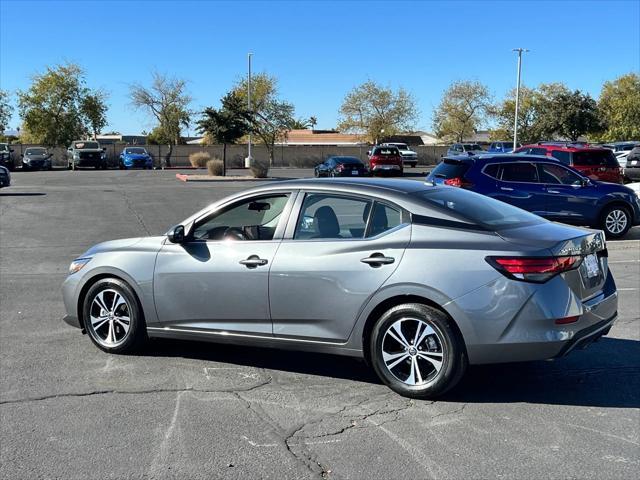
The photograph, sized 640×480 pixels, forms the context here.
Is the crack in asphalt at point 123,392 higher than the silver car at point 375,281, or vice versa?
the silver car at point 375,281

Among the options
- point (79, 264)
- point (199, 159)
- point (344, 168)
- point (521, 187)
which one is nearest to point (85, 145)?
point (199, 159)

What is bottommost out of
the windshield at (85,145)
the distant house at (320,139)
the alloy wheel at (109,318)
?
the alloy wheel at (109,318)

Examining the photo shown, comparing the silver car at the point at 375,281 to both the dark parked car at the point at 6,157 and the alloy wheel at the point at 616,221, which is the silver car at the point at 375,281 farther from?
the dark parked car at the point at 6,157

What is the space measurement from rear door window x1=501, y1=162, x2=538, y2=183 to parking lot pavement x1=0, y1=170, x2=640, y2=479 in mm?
7525

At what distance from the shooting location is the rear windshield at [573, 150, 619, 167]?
18734 millimetres

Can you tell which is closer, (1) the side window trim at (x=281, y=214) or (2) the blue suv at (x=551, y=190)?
(1) the side window trim at (x=281, y=214)

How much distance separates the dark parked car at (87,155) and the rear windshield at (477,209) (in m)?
44.8

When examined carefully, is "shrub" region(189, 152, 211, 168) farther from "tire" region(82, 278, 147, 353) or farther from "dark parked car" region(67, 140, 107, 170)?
"tire" region(82, 278, 147, 353)

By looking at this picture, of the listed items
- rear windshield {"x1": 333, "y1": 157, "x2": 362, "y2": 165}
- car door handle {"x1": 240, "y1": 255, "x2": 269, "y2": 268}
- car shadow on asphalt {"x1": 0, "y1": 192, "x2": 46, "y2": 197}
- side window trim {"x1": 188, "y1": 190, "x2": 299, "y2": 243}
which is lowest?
car shadow on asphalt {"x1": 0, "y1": 192, "x2": 46, "y2": 197}

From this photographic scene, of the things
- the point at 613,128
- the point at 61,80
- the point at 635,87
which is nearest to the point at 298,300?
the point at 61,80

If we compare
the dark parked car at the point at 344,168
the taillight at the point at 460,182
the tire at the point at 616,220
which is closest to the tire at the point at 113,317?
the taillight at the point at 460,182

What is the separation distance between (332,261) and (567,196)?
1056cm

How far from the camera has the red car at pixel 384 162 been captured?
38.0 metres

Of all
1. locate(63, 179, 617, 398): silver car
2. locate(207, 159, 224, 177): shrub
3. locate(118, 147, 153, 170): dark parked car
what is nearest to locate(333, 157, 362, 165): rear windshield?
locate(207, 159, 224, 177): shrub
